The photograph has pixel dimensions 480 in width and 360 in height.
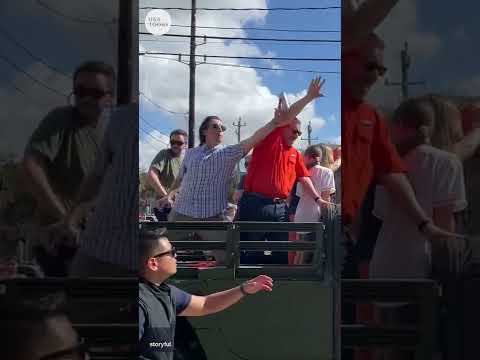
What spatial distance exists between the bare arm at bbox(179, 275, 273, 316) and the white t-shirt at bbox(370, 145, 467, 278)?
0.36 m

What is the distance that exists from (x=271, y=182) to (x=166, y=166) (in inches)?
14.0

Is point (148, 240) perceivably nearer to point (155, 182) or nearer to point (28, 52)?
point (155, 182)

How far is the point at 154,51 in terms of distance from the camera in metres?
2.12

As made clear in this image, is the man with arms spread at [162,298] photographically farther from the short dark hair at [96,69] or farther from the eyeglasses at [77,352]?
the short dark hair at [96,69]

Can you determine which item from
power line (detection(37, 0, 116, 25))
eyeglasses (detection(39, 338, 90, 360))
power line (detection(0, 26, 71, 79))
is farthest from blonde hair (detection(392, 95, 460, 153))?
eyeglasses (detection(39, 338, 90, 360))

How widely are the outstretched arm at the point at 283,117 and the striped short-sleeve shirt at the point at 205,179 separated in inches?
1.6

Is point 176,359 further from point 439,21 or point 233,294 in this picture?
point 439,21

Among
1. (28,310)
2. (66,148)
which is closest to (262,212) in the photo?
(66,148)

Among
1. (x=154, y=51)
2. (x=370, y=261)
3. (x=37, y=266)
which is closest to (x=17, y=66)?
(x=154, y=51)

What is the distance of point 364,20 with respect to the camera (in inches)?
78.6

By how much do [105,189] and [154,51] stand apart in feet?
1.53

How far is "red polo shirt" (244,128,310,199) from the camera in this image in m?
2.20

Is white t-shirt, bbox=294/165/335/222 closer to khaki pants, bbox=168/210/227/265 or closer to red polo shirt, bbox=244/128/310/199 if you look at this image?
red polo shirt, bbox=244/128/310/199

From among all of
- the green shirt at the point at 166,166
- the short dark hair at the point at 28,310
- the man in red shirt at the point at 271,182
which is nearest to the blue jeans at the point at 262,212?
the man in red shirt at the point at 271,182
